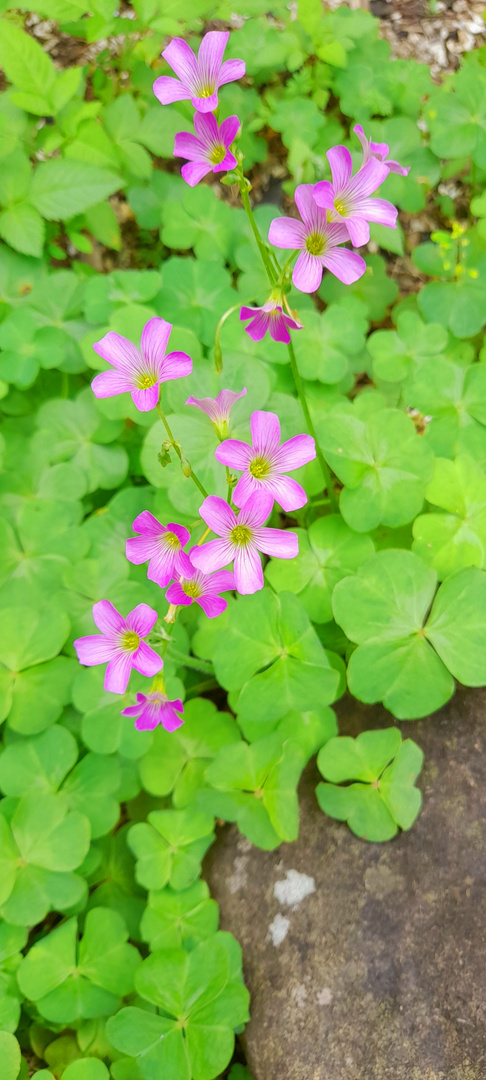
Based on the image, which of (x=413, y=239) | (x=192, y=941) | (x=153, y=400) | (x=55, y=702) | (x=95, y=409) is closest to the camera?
(x=153, y=400)

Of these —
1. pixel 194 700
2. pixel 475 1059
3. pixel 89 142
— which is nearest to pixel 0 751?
pixel 194 700

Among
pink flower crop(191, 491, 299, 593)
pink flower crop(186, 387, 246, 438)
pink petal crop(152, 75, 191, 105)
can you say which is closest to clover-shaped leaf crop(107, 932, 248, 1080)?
pink flower crop(191, 491, 299, 593)

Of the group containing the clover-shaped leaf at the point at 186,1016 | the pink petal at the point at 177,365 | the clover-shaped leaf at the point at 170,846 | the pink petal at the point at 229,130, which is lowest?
→ the clover-shaped leaf at the point at 186,1016

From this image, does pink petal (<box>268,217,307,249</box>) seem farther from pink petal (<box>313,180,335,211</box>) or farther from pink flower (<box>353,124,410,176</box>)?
pink flower (<box>353,124,410,176</box>)

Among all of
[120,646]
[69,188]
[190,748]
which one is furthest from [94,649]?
[69,188]

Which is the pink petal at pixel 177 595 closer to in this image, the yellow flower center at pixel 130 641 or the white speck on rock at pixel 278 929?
the yellow flower center at pixel 130 641

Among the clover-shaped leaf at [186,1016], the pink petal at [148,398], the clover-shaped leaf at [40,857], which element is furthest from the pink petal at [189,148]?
the clover-shaped leaf at [186,1016]

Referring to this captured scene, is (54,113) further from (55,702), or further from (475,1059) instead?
(475,1059)
